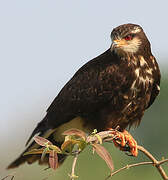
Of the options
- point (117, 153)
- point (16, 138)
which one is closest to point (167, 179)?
point (117, 153)

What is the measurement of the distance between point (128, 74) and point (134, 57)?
276mm

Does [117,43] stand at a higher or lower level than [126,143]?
higher

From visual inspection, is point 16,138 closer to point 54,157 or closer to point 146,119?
point 146,119

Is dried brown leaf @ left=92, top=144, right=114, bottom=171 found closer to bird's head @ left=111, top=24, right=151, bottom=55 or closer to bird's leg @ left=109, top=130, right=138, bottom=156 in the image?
bird's leg @ left=109, top=130, right=138, bottom=156

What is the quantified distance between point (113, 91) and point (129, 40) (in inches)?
27.0

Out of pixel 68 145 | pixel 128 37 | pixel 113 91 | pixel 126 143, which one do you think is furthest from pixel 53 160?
pixel 128 37

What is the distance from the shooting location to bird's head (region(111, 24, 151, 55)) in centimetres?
797

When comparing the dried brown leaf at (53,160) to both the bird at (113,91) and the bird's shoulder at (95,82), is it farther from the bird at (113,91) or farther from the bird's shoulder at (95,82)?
the bird's shoulder at (95,82)

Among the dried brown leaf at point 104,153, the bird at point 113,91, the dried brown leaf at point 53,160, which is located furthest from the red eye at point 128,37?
the dried brown leaf at point 53,160

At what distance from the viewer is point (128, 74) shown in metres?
7.97

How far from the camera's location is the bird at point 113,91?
26.1 feet

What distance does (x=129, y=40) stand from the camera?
8.12m

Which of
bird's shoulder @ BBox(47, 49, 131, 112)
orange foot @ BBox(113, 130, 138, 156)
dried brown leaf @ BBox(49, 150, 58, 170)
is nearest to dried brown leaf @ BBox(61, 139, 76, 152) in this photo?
dried brown leaf @ BBox(49, 150, 58, 170)

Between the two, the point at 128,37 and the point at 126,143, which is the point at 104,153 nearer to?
the point at 126,143
